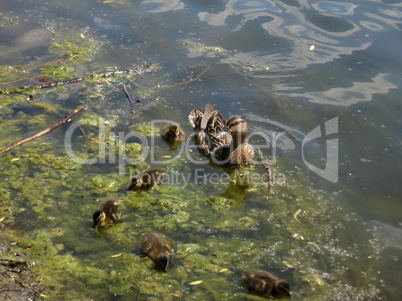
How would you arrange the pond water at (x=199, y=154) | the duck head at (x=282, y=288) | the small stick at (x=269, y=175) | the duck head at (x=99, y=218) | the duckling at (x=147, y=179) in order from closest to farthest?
the duck head at (x=282, y=288)
the pond water at (x=199, y=154)
the duck head at (x=99, y=218)
the duckling at (x=147, y=179)
the small stick at (x=269, y=175)

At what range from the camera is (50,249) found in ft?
14.2

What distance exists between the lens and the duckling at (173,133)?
6118 mm

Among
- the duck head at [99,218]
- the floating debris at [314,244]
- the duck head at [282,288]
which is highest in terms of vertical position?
the duck head at [99,218]

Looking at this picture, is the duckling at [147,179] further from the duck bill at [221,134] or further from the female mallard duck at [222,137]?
the duck bill at [221,134]

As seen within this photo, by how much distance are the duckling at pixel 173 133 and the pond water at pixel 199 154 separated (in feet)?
0.36

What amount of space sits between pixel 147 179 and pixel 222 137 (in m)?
1.38

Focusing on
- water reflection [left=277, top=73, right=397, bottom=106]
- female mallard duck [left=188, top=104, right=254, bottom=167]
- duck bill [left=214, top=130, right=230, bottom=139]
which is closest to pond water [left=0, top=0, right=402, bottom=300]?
water reflection [left=277, top=73, right=397, bottom=106]

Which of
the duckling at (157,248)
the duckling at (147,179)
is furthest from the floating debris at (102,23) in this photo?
the duckling at (157,248)

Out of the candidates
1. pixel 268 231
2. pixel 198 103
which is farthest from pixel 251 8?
pixel 268 231

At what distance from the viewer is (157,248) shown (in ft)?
14.1

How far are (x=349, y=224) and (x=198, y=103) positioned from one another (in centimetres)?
279

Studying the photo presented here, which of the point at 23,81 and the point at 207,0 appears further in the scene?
the point at 207,0

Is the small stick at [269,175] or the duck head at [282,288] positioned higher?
the small stick at [269,175]

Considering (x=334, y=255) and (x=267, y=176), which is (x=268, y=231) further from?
(x=267, y=176)
